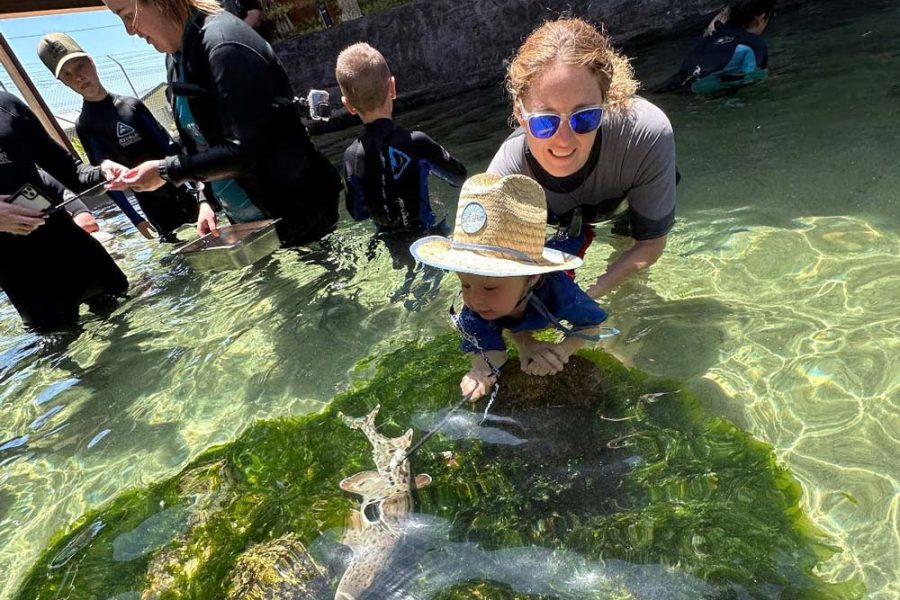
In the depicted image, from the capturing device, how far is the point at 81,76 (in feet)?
17.2

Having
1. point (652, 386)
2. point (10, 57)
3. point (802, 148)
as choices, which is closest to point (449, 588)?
point (652, 386)

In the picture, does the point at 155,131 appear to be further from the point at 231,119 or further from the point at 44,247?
the point at 231,119

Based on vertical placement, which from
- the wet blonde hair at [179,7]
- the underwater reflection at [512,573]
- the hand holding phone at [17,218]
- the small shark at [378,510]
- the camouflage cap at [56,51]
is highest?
the camouflage cap at [56,51]

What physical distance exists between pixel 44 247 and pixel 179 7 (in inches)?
84.6

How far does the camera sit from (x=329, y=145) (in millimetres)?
9625

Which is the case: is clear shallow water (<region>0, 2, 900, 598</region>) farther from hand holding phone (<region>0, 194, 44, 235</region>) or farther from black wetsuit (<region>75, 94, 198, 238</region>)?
black wetsuit (<region>75, 94, 198, 238</region>)

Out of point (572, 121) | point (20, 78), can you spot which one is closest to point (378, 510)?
point (572, 121)

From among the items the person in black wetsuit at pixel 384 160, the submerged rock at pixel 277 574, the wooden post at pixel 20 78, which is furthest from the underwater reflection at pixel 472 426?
the wooden post at pixel 20 78

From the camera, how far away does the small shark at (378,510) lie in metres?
1.95

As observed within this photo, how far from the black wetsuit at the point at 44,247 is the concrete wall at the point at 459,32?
297 inches

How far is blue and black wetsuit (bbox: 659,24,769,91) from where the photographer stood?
597cm

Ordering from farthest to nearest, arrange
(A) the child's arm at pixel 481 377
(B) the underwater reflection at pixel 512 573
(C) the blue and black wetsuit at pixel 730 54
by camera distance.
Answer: (C) the blue and black wetsuit at pixel 730 54
(A) the child's arm at pixel 481 377
(B) the underwater reflection at pixel 512 573

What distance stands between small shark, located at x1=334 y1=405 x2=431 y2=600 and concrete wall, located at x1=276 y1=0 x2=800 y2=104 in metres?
9.44

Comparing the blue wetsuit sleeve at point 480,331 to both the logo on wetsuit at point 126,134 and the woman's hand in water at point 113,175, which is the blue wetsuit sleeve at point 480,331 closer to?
the woman's hand in water at point 113,175
